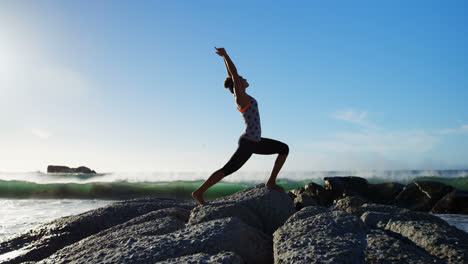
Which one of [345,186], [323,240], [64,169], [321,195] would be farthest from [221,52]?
[64,169]

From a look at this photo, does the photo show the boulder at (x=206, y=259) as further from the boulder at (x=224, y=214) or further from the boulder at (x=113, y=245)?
the boulder at (x=224, y=214)

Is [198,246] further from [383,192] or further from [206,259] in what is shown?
[383,192]

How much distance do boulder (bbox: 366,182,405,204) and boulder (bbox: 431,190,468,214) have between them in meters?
1.21

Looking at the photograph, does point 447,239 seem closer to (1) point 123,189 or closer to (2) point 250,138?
(2) point 250,138

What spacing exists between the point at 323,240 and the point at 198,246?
861mm

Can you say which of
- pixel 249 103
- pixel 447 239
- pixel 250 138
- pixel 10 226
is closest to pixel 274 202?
pixel 250 138

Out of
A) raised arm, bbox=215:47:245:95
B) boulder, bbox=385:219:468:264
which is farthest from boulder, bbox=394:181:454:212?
boulder, bbox=385:219:468:264

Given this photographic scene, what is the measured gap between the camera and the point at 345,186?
9992 mm

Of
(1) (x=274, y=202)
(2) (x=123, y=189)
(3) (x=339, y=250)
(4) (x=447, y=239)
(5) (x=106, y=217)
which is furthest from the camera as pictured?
(2) (x=123, y=189)

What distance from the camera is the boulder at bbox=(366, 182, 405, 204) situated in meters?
10.4

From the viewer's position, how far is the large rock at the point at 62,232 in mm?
4492

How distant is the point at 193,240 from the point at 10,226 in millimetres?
6207

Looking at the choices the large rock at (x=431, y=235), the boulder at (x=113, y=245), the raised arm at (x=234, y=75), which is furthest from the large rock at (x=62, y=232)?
the large rock at (x=431, y=235)

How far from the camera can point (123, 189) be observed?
676 inches
